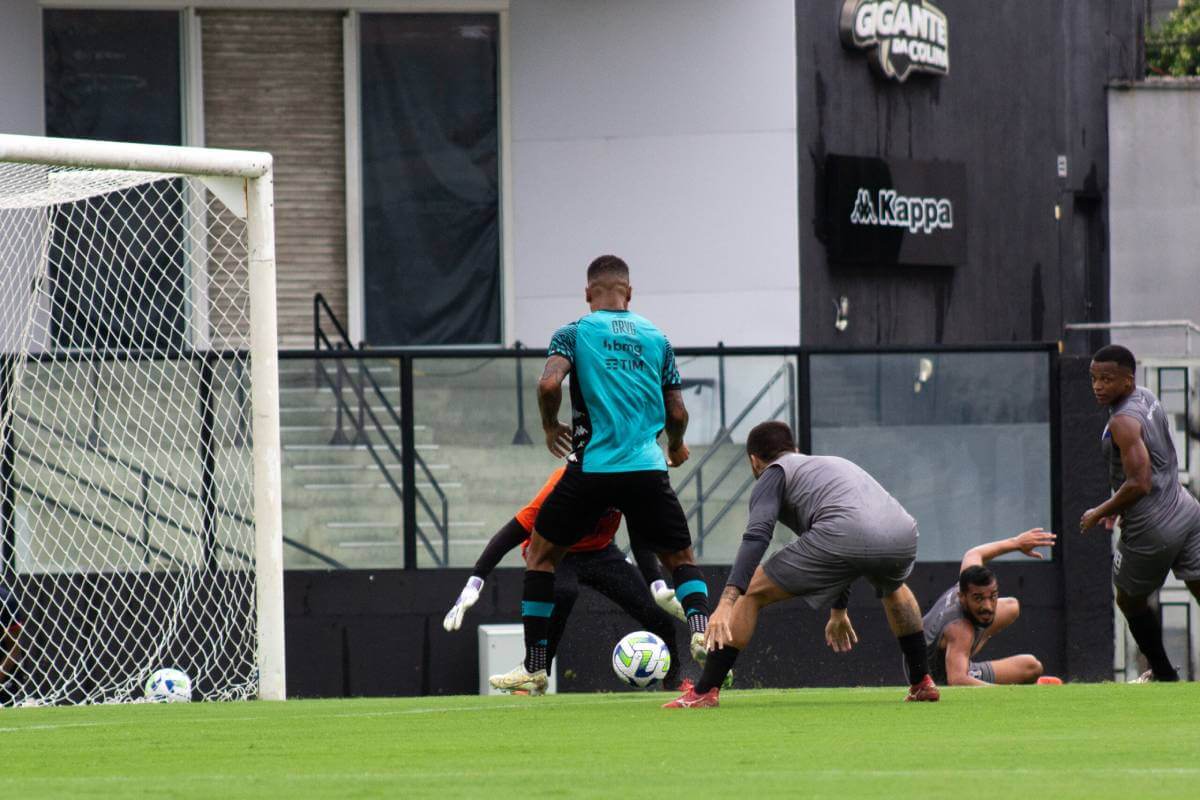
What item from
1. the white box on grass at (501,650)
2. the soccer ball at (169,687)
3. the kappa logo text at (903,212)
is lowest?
the white box on grass at (501,650)

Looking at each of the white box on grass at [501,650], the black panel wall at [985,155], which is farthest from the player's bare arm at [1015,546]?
the black panel wall at [985,155]

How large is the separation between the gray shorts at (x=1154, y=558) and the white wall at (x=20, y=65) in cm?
1091

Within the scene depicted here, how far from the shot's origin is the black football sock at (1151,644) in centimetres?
1159

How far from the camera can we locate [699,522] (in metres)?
16.1

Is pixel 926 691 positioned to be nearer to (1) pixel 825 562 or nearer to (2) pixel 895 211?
(1) pixel 825 562

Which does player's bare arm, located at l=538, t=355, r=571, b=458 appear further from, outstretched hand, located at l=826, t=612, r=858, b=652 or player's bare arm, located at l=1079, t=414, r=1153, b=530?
player's bare arm, located at l=1079, t=414, r=1153, b=530

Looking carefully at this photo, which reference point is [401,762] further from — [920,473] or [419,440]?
[920,473]

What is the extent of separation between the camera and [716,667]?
29.0ft

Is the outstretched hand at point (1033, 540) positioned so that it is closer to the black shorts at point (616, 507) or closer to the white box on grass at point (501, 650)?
the black shorts at point (616, 507)

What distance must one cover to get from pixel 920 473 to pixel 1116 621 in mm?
1991

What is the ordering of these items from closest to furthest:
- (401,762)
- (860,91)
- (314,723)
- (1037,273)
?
(401,762) < (314,723) < (860,91) < (1037,273)

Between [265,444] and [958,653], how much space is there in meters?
4.63

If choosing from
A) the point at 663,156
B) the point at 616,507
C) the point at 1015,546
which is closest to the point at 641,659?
the point at 616,507

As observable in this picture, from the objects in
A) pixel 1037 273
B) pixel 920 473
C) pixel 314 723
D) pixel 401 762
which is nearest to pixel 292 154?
pixel 920 473
